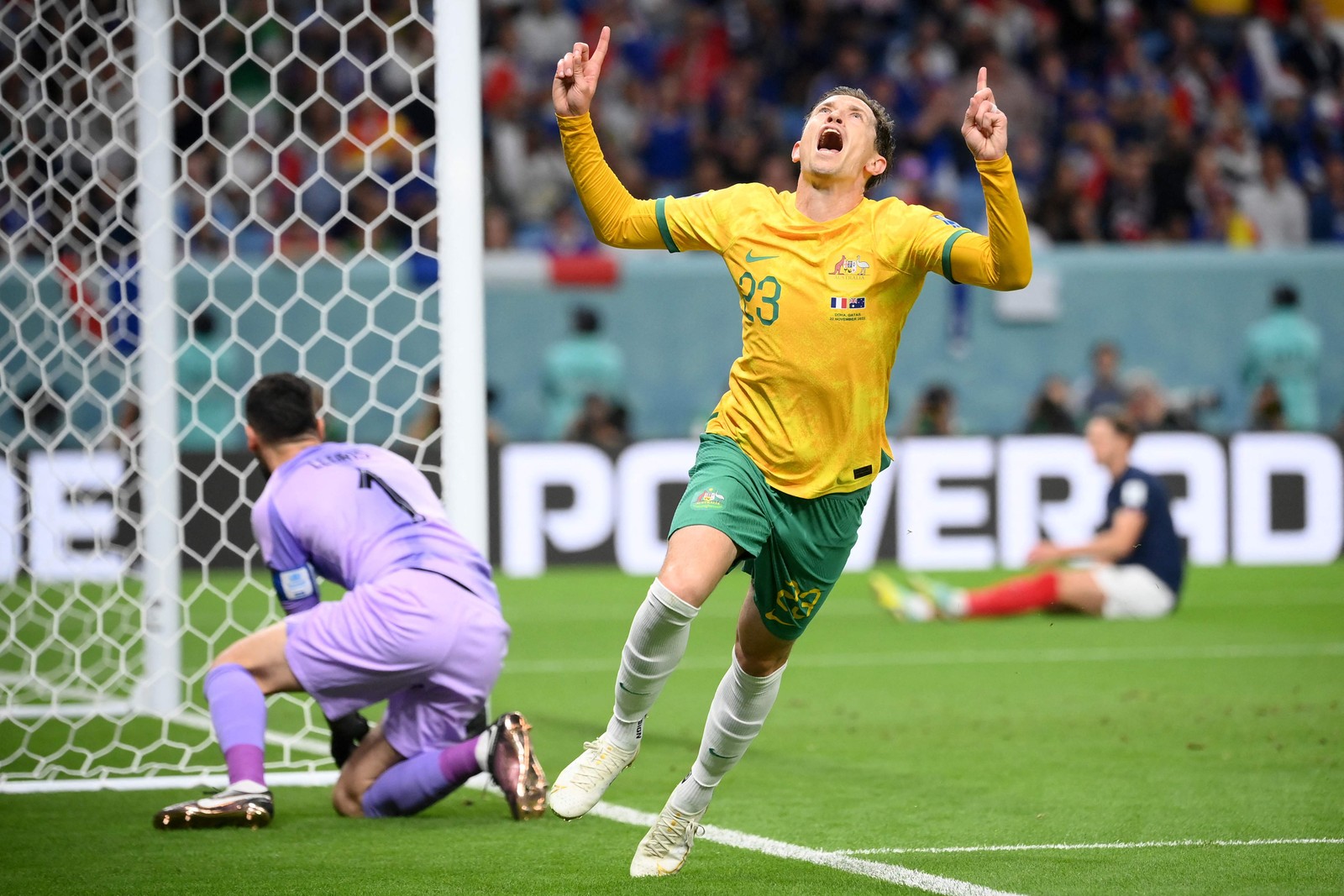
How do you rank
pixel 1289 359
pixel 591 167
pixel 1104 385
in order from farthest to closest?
pixel 1289 359
pixel 1104 385
pixel 591 167

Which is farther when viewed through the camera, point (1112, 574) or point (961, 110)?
point (961, 110)

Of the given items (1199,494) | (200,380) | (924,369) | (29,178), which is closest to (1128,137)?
(924,369)

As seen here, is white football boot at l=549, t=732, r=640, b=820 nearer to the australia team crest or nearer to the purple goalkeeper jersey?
the purple goalkeeper jersey

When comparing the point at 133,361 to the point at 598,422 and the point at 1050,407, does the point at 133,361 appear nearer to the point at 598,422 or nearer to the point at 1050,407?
the point at 598,422

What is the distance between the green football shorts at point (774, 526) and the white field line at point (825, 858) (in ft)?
1.99

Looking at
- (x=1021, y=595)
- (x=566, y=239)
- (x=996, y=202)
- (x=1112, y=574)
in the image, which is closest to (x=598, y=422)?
(x=566, y=239)

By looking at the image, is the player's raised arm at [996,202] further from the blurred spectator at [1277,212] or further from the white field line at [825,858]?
the blurred spectator at [1277,212]

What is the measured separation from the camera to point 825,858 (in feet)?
14.9

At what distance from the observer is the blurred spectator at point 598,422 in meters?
14.7

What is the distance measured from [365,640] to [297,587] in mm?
338

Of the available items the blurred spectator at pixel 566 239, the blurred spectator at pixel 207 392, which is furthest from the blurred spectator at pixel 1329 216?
the blurred spectator at pixel 207 392

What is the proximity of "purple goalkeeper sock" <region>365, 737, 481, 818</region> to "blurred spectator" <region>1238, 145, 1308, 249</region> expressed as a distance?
14389mm

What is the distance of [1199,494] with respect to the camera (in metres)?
13.5

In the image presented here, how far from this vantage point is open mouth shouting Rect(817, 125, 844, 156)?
14.3 ft
